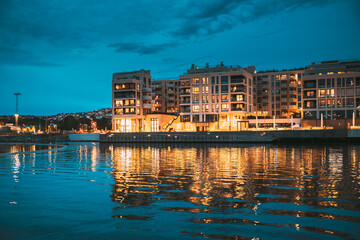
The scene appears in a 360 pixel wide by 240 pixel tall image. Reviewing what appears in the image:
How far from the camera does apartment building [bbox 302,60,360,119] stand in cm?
10512

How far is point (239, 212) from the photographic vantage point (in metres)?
12.0

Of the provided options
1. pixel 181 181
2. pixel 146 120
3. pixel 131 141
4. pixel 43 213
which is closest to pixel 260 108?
pixel 146 120

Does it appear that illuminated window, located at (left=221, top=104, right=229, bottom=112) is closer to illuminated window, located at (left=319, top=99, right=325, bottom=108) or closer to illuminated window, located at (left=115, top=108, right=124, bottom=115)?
illuminated window, located at (left=319, top=99, right=325, bottom=108)

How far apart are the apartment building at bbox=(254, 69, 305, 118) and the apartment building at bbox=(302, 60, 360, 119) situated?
17224 mm

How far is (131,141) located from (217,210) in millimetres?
91813

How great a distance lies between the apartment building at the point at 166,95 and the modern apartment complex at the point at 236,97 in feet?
46.0

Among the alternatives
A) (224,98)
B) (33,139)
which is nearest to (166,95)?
(224,98)

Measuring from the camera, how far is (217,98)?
11756 centimetres

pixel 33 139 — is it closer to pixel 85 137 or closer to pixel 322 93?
pixel 85 137

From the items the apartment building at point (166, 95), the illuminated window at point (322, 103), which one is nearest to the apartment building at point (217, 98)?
the illuminated window at point (322, 103)

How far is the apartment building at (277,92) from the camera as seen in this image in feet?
440

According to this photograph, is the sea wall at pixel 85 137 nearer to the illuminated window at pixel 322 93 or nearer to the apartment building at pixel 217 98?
the apartment building at pixel 217 98

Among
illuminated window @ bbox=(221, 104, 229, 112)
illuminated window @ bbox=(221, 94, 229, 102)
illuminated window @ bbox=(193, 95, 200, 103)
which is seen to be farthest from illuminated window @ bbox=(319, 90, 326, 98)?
illuminated window @ bbox=(193, 95, 200, 103)

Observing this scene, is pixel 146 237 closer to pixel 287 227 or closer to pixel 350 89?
pixel 287 227
